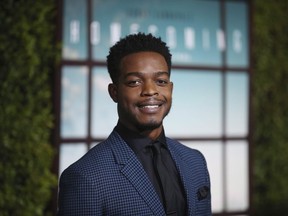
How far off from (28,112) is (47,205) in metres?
0.70

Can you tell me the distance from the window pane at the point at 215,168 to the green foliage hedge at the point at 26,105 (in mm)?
1345

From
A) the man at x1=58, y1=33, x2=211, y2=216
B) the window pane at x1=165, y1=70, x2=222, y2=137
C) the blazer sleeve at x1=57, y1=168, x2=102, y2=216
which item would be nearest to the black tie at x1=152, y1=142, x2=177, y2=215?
the man at x1=58, y1=33, x2=211, y2=216

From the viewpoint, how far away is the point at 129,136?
1.65 m

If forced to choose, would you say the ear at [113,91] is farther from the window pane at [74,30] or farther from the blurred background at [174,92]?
the window pane at [74,30]

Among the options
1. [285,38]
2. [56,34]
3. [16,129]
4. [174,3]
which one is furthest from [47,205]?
[285,38]

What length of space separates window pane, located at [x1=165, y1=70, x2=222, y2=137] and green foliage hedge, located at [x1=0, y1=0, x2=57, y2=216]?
1.03 meters

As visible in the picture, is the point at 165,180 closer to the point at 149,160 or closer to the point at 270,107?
the point at 149,160

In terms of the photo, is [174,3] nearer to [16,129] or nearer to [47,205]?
Answer: [16,129]

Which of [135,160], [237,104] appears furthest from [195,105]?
[135,160]

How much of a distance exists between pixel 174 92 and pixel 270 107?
941 mm

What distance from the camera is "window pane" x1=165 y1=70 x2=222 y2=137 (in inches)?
159

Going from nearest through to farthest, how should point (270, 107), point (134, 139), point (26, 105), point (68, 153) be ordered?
point (134, 139) < point (26, 105) < point (68, 153) < point (270, 107)

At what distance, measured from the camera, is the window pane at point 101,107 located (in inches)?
149

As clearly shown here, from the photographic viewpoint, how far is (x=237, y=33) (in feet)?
14.0
